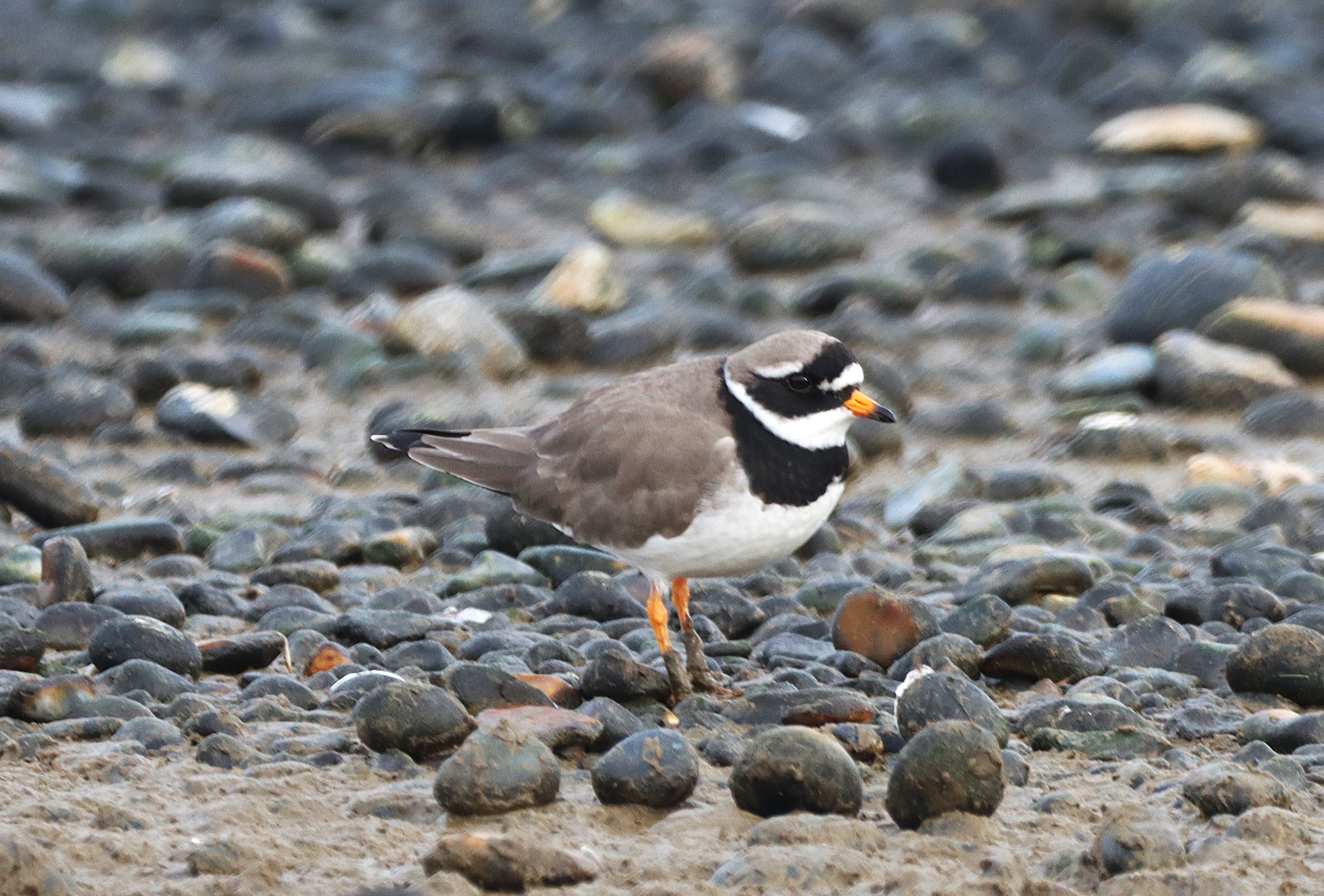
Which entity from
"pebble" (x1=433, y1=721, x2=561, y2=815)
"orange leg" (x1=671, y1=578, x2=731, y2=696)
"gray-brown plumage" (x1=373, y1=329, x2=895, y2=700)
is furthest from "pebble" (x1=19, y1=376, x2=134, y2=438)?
"pebble" (x1=433, y1=721, x2=561, y2=815)

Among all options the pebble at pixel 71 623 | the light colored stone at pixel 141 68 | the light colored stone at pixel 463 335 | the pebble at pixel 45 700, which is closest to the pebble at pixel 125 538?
the pebble at pixel 71 623

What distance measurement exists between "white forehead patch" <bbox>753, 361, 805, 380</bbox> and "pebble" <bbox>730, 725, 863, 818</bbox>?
145cm

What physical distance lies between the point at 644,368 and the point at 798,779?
5576 millimetres

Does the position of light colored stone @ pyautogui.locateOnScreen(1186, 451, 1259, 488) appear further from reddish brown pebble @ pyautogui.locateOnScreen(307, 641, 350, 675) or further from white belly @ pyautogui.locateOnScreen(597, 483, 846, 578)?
reddish brown pebble @ pyautogui.locateOnScreen(307, 641, 350, 675)

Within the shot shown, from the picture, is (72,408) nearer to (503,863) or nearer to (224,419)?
(224,419)

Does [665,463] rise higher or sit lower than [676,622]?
higher

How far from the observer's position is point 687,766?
15.1 feet

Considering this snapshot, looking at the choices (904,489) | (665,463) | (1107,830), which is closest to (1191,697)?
(1107,830)

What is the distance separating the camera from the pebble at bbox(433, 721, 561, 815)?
4465 millimetres

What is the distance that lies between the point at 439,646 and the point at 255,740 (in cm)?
91

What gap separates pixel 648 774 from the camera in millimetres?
4562

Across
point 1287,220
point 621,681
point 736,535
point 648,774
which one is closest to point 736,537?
point 736,535

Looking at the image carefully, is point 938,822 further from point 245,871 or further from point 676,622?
point 676,622

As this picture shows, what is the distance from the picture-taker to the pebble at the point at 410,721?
488 centimetres
